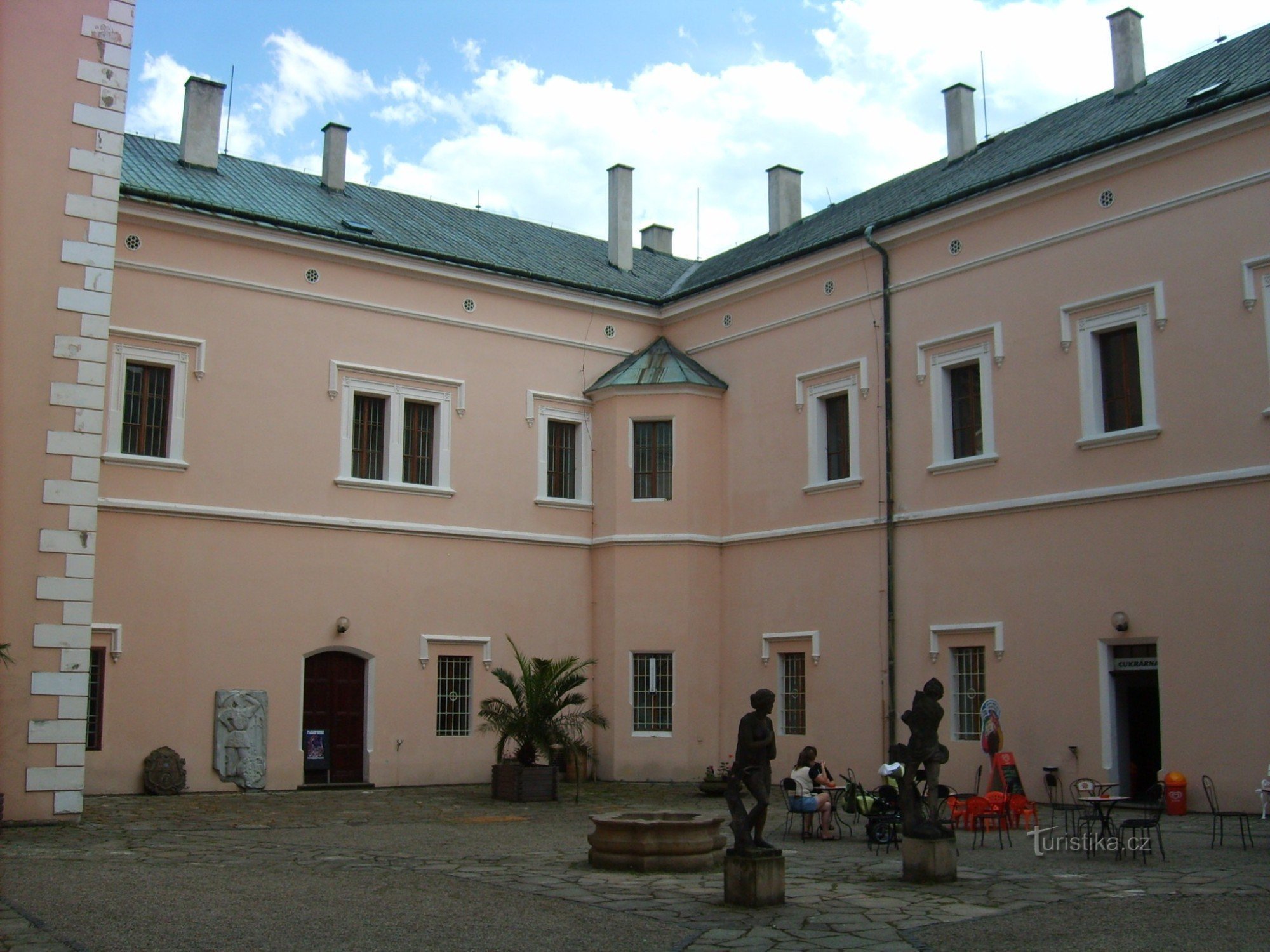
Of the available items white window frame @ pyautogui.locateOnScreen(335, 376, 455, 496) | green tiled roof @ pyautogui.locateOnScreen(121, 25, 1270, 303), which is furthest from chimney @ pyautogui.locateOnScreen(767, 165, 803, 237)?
white window frame @ pyautogui.locateOnScreen(335, 376, 455, 496)

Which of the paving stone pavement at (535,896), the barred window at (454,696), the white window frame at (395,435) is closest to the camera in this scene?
the paving stone pavement at (535,896)

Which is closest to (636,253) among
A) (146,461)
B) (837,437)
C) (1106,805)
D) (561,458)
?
(561,458)

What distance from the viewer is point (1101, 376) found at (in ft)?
58.8

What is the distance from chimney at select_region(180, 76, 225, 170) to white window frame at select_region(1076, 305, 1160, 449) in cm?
1486

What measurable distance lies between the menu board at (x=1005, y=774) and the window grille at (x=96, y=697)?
1255 cm

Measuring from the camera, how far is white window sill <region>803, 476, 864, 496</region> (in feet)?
69.2

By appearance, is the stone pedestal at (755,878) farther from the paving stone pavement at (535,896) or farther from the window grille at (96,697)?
the window grille at (96,697)

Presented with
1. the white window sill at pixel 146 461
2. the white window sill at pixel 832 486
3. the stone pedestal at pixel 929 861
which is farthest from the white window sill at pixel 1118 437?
the white window sill at pixel 146 461

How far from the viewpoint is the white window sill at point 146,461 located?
1894 cm

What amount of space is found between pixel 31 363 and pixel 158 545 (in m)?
5.13

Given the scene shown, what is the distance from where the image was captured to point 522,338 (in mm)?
23641

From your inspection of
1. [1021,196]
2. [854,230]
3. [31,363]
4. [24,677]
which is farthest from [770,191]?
[24,677]

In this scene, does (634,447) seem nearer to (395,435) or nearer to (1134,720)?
(395,435)

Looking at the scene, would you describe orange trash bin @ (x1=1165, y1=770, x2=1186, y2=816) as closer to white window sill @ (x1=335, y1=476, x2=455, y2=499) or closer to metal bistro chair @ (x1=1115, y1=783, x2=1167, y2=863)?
metal bistro chair @ (x1=1115, y1=783, x2=1167, y2=863)
